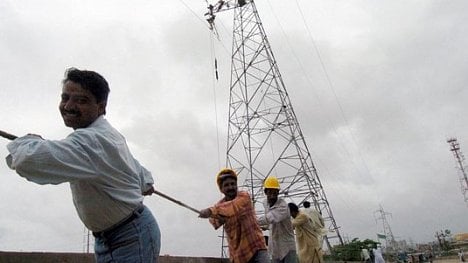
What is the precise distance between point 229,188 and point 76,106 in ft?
8.53

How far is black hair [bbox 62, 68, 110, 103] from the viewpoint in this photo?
67.2 inches

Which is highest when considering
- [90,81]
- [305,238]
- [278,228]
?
[90,81]

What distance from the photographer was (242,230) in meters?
4.00

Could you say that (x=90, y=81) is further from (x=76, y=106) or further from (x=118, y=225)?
(x=118, y=225)

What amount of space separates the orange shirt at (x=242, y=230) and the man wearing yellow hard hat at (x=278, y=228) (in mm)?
784

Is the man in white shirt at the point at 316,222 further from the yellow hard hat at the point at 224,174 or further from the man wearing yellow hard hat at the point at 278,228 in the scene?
the yellow hard hat at the point at 224,174

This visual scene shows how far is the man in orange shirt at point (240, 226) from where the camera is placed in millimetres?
3924

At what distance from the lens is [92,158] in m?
1.46

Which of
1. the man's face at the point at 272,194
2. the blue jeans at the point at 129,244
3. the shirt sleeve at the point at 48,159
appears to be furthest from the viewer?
the man's face at the point at 272,194

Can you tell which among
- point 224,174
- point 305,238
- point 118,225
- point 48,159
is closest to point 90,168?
point 48,159

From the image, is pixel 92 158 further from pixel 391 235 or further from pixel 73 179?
pixel 391 235

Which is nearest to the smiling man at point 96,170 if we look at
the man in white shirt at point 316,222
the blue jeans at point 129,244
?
the blue jeans at point 129,244

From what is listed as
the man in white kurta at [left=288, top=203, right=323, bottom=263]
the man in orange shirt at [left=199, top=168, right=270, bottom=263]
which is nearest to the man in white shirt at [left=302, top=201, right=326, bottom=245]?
the man in white kurta at [left=288, top=203, right=323, bottom=263]

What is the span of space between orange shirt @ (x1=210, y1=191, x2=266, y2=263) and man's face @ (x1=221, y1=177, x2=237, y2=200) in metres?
0.07
